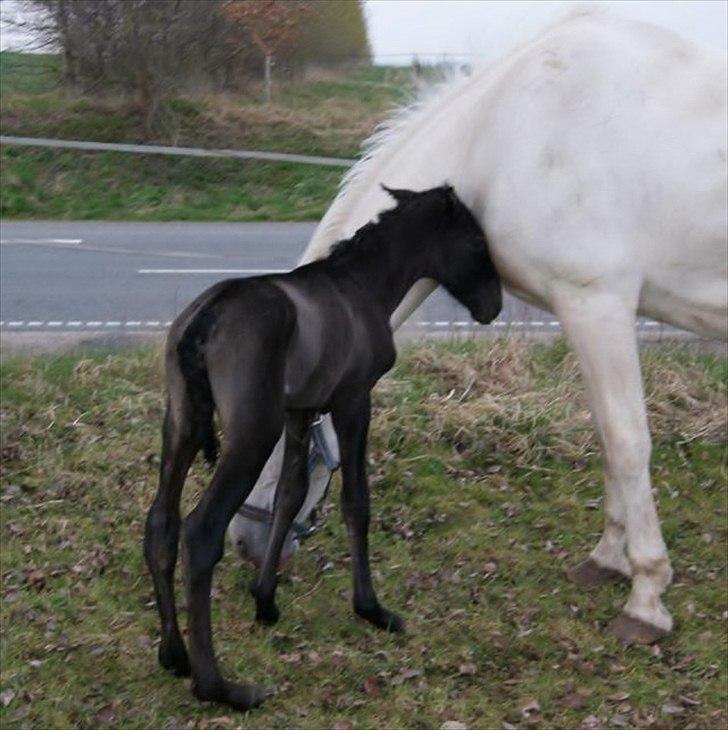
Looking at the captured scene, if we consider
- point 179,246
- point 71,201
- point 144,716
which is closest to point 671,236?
point 144,716

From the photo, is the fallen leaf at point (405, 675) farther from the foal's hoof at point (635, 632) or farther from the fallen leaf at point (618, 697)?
the foal's hoof at point (635, 632)

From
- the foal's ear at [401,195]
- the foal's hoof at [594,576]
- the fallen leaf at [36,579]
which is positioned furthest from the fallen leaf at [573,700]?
the fallen leaf at [36,579]

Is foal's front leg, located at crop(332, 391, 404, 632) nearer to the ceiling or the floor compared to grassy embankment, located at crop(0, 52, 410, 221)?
nearer to the ceiling

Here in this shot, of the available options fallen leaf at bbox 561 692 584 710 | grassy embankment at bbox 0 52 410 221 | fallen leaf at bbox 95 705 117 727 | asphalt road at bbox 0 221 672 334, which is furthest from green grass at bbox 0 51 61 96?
fallen leaf at bbox 561 692 584 710

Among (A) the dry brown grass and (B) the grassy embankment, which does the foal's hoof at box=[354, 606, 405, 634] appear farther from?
(B) the grassy embankment

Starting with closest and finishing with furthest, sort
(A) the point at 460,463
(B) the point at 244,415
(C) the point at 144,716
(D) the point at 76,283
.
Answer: (B) the point at 244,415 → (C) the point at 144,716 → (A) the point at 460,463 → (D) the point at 76,283

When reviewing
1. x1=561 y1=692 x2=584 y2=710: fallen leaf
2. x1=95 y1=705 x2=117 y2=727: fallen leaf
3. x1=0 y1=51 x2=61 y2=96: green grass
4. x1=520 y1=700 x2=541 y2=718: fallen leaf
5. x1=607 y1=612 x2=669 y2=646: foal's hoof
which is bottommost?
x1=0 y1=51 x2=61 y2=96: green grass

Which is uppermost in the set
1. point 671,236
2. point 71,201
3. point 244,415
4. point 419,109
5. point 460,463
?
point 419,109

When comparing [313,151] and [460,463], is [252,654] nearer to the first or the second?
[460,463]

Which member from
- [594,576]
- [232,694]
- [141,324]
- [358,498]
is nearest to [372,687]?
[232,694]

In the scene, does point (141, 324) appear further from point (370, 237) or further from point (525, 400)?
point (370, 237)

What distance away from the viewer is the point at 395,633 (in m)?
4.74

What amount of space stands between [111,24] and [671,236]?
15786 millimetres

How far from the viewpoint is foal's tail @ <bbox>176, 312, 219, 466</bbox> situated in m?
3.92
